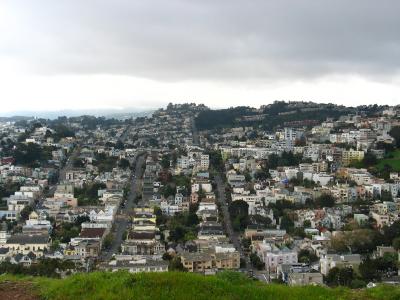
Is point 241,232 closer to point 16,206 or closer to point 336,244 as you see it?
point 336,244

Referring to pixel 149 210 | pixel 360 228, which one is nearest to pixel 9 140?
pixel 149 210

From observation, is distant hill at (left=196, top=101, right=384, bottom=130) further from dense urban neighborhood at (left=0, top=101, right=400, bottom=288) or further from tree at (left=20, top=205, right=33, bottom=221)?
tree at (left=20, top=205, right=33, bottom=221)

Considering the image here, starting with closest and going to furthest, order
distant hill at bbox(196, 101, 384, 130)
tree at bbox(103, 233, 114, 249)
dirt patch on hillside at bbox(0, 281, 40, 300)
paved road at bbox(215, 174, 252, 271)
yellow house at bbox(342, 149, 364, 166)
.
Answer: dirt patch on hillside at bbox(0, 281, 40, 300) < paved road at bbox(215, 174, 252, 271) < tree at bbox(103, 233, 114, 249) < yellow house at bbox(342, 149, 364, 166) < distant hill at bbox(196, 101, 384, 130)

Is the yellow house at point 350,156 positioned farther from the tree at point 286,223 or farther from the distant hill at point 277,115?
the distant hill at point 277,115

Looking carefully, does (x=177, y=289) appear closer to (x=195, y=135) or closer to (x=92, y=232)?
(x=92, y=232)

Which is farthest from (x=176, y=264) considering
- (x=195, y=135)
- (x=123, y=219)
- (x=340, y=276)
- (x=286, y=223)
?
(x=195, y=135)

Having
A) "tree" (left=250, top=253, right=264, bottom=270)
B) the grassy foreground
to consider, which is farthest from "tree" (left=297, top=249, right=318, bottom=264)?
the grassy foreground

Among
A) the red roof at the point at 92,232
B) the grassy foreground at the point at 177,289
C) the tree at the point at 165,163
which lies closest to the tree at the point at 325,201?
the red roof at the point at 92,232
